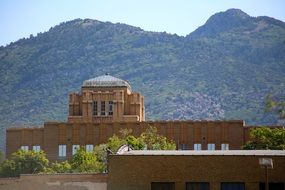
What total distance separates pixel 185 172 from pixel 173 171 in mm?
782

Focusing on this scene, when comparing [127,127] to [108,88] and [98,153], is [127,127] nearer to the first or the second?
[108,88]

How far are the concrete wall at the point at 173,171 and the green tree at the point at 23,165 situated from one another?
54.4 metres

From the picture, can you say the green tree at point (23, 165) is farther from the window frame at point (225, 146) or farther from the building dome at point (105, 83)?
the building dome at point (105, 83)

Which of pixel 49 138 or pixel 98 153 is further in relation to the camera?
pixel 49 138

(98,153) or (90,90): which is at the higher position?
(90,90)

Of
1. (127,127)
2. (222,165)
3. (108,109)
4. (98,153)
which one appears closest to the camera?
(222,165)

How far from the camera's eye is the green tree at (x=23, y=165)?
11512 cm

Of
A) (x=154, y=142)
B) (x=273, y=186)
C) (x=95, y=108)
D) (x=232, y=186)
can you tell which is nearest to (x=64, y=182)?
(x=232, y=186)

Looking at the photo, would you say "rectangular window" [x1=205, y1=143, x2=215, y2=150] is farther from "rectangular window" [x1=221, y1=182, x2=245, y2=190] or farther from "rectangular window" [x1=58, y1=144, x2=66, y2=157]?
"rectangular window" [x1=221, y1=182, x2=245, y2=190]

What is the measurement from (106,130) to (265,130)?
32.8 m

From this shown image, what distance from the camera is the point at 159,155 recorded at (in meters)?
61.6

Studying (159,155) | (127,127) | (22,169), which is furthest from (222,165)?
(127,127)

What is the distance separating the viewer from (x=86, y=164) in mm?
102500

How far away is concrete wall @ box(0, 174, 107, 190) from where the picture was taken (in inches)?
2461
